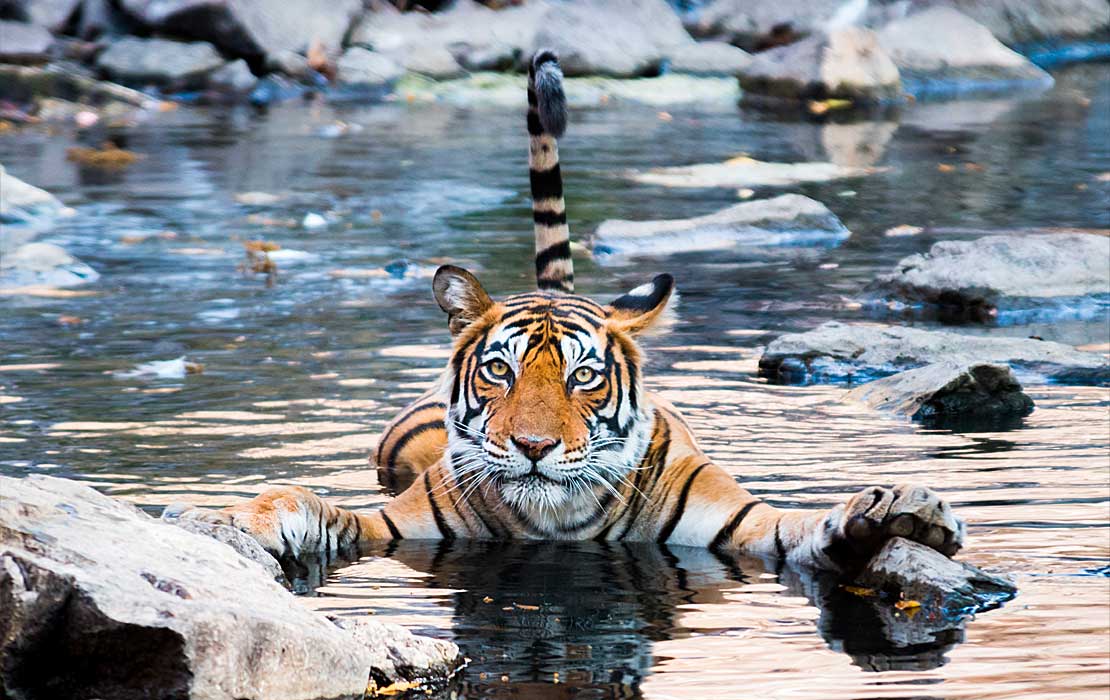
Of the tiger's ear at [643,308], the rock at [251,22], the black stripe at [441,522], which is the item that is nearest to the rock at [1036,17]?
the rock at [251,22]

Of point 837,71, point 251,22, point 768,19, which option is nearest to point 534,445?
point 837,71

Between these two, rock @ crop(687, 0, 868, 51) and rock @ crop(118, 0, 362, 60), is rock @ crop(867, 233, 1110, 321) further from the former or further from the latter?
rock @ crop(687, 0, 868, 51)

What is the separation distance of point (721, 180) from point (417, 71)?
396 inches

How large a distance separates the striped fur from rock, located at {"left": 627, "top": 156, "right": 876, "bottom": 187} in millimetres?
10087

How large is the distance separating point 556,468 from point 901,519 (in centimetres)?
103

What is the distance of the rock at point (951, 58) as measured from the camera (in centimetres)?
2594

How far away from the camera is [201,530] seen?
209 inches

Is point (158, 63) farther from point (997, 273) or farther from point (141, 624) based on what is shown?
point (141, 624)

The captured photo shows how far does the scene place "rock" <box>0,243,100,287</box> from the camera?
11570 mm

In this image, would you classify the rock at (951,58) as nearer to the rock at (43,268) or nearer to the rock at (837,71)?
the rock at (837,71)

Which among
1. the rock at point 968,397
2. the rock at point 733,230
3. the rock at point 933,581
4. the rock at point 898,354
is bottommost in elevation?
the rock at point 733,230

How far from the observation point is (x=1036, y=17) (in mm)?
28969

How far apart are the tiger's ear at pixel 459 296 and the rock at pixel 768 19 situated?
21.7 meters

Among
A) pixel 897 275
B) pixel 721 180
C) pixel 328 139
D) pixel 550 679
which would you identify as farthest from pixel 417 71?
pixel 550 679
